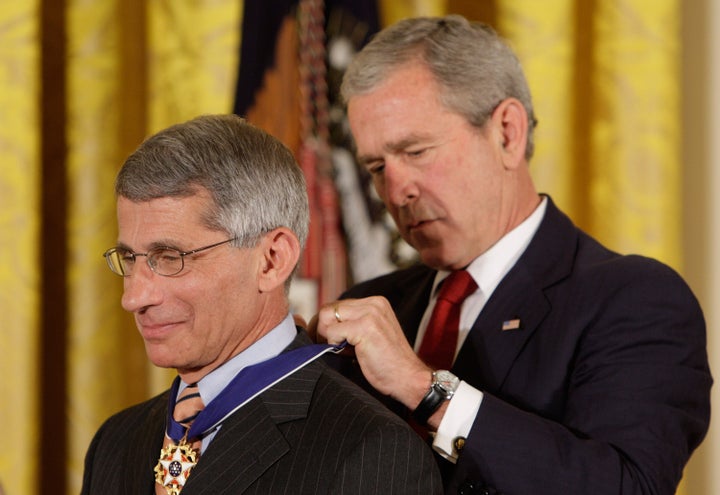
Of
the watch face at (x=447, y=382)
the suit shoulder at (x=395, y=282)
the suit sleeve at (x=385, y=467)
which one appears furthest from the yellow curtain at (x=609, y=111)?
the suit sleeve at (x=385, y=467)

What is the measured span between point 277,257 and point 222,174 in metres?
0.16

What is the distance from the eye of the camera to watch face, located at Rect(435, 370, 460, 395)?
1.79m

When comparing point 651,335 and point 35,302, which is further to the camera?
point 35,302

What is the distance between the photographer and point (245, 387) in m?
1.60

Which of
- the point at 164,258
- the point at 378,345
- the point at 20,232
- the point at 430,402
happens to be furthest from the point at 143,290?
the point at 20,232

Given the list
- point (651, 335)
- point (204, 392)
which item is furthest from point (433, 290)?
point (204, 392)

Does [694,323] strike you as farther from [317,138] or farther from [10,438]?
[10,438]

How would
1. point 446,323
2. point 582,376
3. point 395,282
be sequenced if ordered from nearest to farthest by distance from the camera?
1. point 582,376
2. point 446,323
3. point 395,282

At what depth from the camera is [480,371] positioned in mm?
2000

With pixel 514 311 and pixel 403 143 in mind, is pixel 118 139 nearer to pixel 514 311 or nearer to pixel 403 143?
pixel 403 143

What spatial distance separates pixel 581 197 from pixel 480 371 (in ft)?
4.07

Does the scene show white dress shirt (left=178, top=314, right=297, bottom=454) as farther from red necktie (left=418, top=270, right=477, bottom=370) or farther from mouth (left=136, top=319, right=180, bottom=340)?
red necktie (left=418, top=270, right=477, bottom=370)

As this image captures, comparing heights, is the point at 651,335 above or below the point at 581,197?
below

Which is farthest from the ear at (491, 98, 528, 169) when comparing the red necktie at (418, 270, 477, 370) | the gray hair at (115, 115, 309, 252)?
the gray hair at (115, 115, 309, 252)
